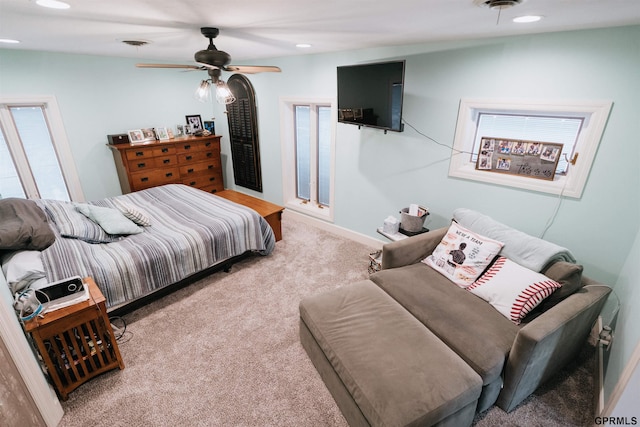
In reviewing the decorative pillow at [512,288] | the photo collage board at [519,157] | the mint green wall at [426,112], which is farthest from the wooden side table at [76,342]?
the photo collage board at [519,157]

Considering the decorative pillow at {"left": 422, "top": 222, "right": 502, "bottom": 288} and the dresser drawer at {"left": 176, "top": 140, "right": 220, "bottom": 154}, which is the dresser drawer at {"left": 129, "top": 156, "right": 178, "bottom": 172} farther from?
the decorative pillow at {"left": 422, "top": 222, "right": 502, "bottom": 288}

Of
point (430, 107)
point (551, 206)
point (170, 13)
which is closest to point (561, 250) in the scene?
point (551, 206)

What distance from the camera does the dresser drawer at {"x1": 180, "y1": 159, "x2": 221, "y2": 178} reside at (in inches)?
177

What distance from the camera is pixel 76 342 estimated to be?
69.7 inches

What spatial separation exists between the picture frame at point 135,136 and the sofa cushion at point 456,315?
148 inches

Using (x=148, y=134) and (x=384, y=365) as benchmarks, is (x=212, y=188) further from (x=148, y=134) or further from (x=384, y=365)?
(x=384, y=365)

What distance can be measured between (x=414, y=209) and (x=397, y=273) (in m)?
0.87

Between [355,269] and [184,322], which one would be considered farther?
[355,269]

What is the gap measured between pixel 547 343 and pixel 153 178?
4.61 meters

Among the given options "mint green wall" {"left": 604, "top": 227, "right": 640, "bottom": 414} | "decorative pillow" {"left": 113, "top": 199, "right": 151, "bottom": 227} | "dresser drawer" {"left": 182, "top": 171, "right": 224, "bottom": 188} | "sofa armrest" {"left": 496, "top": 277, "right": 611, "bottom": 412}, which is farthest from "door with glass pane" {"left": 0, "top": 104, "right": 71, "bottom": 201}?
"mint green wall" {"left": 604, "top": 227, "right": 640, "bottom": 414}

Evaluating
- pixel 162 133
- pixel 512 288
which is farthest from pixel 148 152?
pixel 512 288

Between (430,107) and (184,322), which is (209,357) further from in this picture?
(430,107)

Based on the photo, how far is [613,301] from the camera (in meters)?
2.18

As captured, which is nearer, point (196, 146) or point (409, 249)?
point (409, 249)
